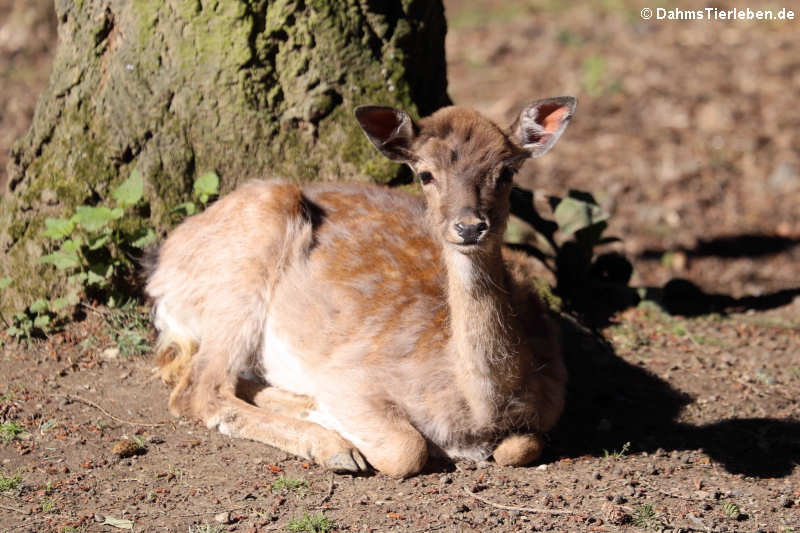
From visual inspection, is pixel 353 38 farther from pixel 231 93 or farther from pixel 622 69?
pixel 622 69

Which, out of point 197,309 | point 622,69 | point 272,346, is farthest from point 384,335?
point 622,69

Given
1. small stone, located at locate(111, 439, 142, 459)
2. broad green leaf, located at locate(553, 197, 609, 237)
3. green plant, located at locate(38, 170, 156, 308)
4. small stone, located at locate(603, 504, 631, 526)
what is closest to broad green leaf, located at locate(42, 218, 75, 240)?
green plant, located at locate(38, 170, 156, 308)

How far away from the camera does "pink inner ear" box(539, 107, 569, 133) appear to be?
464cm

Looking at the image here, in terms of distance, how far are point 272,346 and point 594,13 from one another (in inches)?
362

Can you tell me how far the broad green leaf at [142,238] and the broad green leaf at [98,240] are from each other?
16 cm

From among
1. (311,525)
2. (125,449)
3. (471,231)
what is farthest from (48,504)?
(471,231)

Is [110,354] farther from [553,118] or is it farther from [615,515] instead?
[615,515]

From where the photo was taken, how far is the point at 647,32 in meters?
12.2

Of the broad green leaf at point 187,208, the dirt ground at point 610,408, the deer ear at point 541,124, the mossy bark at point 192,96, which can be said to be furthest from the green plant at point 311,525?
the mossy bark at point 192,96

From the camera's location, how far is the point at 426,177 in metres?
4.55

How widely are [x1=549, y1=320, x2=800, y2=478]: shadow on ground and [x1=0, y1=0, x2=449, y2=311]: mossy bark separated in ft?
6.80

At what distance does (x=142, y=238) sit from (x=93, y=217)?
0.36m

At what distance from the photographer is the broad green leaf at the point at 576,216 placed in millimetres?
6480

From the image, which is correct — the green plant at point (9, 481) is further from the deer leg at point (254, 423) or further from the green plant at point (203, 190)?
the green plant at point (203, 190)
